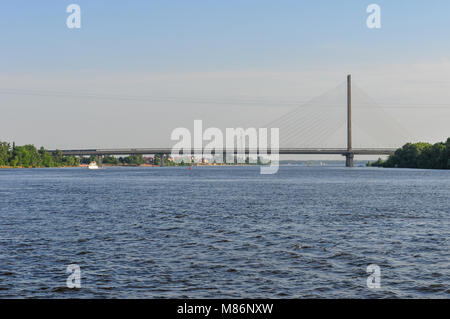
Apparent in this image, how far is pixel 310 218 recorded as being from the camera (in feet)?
117

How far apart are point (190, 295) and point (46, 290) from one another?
4.42 meters

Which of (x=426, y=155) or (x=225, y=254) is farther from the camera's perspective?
(x=426, y=155)

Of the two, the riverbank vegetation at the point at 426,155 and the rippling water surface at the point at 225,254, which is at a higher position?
the riverbank vegetation at the point at 426,155

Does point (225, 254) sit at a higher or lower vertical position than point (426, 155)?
lower

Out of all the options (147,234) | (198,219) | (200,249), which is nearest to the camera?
(200,249)

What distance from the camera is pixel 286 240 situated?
2542 centimetres

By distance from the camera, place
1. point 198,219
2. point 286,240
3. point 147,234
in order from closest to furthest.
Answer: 1. point 286,240
2. point 147,234
3. point 198,219

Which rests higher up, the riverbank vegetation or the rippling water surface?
the riverbank vegetation

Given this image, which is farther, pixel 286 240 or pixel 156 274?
pixel 286 240

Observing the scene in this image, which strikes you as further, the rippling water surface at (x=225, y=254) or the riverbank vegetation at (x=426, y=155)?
the riverbank vegetation at (x=426, y=155)

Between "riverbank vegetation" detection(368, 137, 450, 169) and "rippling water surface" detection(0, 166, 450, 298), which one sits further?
"riverbank vegetation" detection(368, 137, 450, 169)
